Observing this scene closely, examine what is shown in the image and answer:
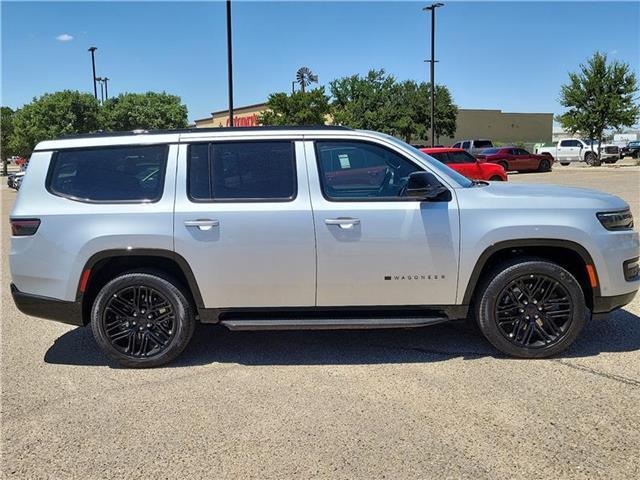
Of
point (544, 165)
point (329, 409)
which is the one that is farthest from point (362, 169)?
point (544, 165)

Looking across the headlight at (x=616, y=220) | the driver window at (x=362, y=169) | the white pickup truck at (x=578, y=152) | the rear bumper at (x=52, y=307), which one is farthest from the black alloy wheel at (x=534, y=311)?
the white pickup truck at (x=578, y=152)

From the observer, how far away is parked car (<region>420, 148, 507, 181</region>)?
19.8m

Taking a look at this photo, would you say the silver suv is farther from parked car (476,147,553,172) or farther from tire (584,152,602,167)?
tire (584,152,602,167)

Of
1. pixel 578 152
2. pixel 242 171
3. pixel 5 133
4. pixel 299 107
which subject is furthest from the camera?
pixel 5 133

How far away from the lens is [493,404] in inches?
144

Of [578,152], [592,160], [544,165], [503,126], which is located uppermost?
[503,126]

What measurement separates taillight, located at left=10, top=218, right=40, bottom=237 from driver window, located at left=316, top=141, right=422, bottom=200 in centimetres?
225

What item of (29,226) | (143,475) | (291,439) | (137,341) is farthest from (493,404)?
(29,226)

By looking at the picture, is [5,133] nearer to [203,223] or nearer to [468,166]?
[468,166]

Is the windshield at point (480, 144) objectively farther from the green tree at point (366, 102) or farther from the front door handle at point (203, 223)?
the front door handle at point (203, 223)

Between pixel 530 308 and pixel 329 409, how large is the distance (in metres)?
1.82

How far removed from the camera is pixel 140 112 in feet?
157

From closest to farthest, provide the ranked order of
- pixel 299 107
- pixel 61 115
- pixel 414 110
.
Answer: pixel 61 115, pixel 299 107, pixel 414 110

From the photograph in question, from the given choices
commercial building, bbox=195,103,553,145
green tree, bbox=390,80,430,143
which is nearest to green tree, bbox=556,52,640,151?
green tree, bbox=390,80,430,143
